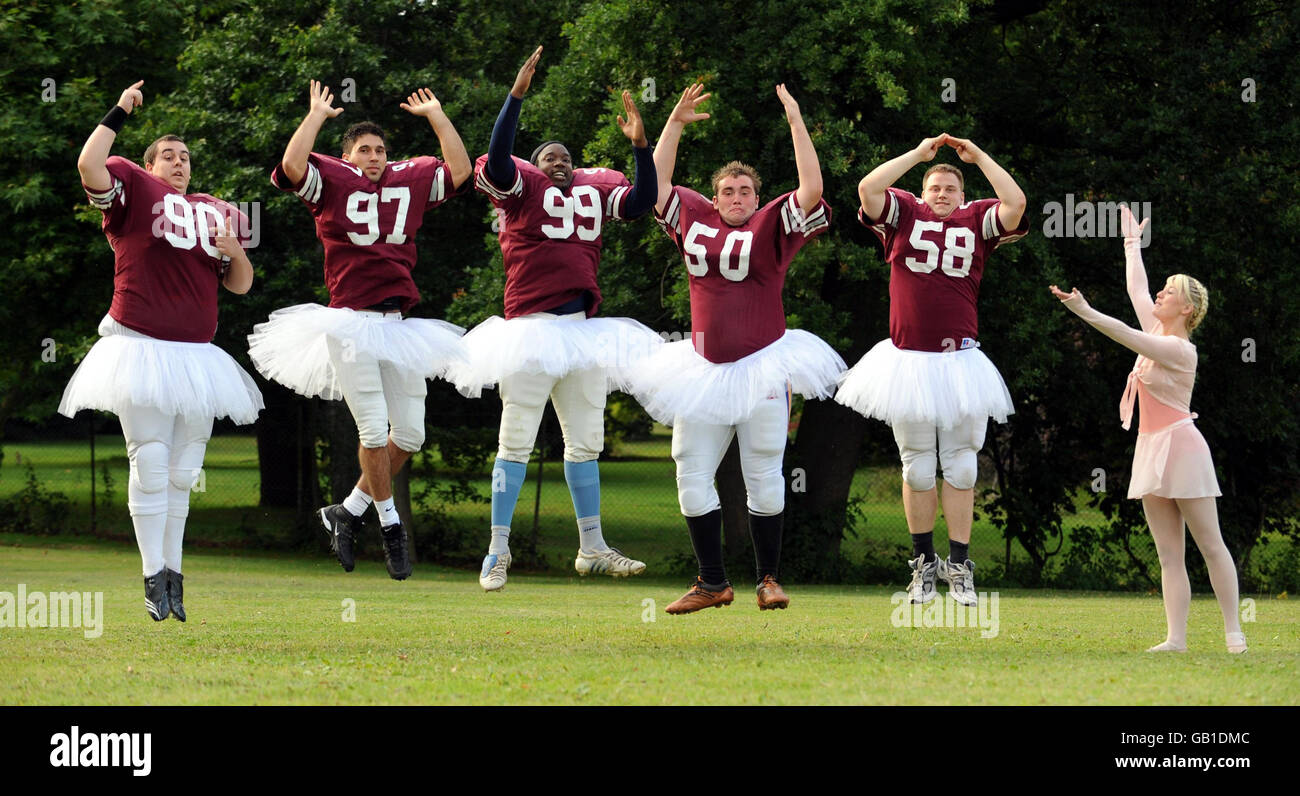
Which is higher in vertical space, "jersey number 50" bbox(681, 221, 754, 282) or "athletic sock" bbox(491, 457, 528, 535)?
"jersey number 50" bbox(681, 221, 754, 282)

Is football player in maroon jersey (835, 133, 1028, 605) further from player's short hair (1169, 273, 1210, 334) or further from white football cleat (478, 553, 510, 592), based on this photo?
white football cleat (478, 553, 510, 592)

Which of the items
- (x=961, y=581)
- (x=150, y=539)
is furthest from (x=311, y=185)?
(x=961, y=581)

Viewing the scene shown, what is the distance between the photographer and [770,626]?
29.8 feet

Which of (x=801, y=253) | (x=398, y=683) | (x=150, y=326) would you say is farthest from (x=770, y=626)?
(x=801, y=253)

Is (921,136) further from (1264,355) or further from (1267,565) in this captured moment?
(1267,565)

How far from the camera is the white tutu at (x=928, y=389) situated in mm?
8383

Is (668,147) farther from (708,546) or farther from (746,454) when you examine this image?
(708,546)

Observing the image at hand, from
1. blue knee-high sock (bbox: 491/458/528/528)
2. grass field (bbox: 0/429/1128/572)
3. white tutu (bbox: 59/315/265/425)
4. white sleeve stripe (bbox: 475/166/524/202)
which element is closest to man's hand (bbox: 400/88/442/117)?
white sleeve stripe (bbox: 475/166/524/202)

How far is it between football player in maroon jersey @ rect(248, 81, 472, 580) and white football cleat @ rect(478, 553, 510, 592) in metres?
0.48

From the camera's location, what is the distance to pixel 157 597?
798 centimetres

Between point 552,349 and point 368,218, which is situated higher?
point 368,218

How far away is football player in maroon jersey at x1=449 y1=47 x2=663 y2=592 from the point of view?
8.17 metres

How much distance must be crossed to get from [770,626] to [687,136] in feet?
25.6

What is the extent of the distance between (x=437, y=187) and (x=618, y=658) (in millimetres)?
3303
